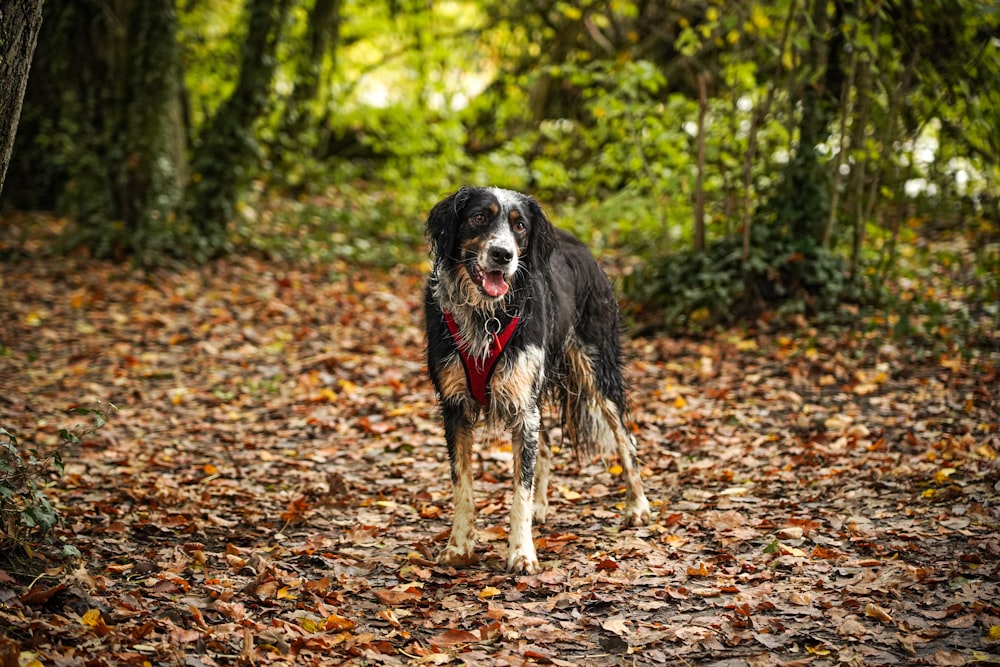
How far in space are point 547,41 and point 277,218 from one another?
21.7ft

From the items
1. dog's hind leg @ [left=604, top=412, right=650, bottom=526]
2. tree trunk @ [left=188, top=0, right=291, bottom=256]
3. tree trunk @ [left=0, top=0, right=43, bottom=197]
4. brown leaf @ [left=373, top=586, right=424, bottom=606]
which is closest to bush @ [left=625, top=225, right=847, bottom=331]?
→ dog's hind leg @ [left=604, top=412, right=650, bottom=526]

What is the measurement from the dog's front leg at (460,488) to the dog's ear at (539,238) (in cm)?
89

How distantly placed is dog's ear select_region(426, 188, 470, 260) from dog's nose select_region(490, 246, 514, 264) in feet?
1.05

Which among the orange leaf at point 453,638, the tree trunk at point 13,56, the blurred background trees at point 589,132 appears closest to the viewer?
the tree trunk at point 13,56

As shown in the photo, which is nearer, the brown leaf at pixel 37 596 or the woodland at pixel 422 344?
the brown leaf at pixel 37 596

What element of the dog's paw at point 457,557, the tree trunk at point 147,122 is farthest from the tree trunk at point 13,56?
the tree trunk at point 147,122

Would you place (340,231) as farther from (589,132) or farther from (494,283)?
(494,283)

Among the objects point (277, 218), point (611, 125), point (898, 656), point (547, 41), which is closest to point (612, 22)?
point (547, 41)

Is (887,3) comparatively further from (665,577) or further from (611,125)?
(665,577)

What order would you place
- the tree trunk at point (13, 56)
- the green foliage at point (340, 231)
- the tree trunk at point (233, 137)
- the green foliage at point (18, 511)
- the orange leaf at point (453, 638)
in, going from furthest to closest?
the green foliage at point (340, 231), the tree trunk at point (233, 137), the orange leaf at point (453, 638), the green foliage at point (18, 511), the tree trunk at point (13, 56)

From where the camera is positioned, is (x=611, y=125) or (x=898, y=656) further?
(x=611, y=125)

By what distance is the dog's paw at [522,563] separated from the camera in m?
4.48

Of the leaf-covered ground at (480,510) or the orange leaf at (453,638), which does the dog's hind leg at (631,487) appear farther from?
the orange leaf at (453,638)

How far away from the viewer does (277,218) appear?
13820 millimetres
